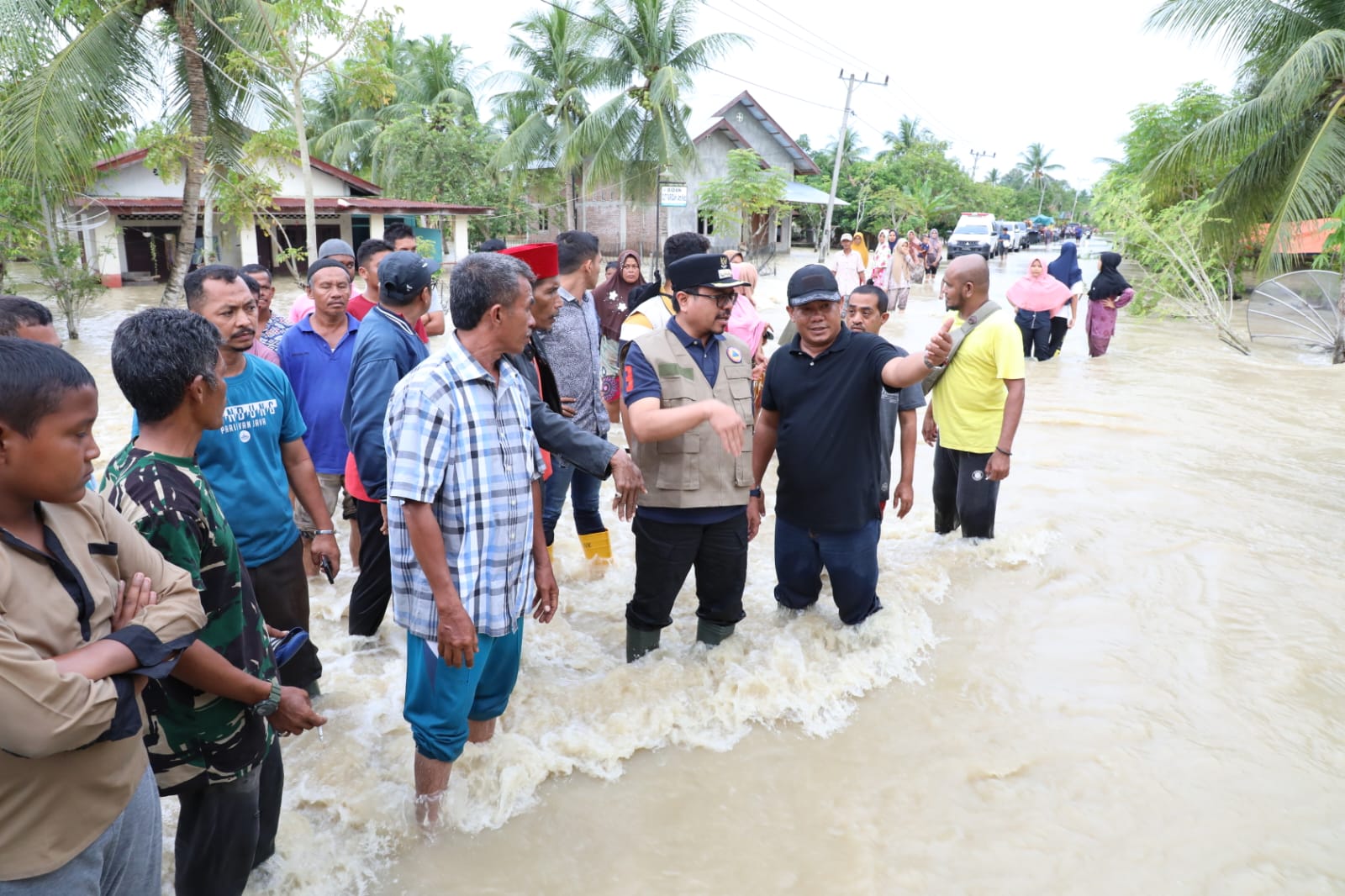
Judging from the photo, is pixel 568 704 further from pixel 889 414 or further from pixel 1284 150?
pixel 1284 150

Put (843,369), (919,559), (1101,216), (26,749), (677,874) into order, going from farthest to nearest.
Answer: (1101,216), (919,559), (843,369), (677,874), (26,749)

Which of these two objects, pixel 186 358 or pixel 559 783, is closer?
pixel 186 358

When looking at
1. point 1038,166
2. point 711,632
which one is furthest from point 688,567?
point 1038,166

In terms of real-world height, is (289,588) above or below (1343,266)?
below

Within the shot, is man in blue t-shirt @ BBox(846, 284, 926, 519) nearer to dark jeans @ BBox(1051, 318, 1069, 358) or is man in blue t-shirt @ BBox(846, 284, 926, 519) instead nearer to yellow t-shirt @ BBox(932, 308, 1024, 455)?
yellow t-shirt @ BBox(932, 308, 1024, 455)

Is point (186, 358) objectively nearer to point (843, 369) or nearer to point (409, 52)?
point (843, 369)

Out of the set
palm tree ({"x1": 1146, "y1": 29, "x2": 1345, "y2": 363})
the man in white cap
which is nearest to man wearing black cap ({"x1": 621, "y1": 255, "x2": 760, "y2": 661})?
the man in white cap

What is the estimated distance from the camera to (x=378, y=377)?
369 cm

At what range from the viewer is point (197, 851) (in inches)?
86.7

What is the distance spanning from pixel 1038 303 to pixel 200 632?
12356 mm

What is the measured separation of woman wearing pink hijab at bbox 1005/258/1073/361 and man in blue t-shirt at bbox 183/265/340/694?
1094 cm

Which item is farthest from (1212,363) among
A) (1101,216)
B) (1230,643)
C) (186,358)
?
(186,358)

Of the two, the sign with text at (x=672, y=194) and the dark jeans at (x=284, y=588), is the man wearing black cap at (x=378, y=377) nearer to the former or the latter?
the dark jeans at (x=284, y=588)

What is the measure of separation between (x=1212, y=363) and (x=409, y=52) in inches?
1211
